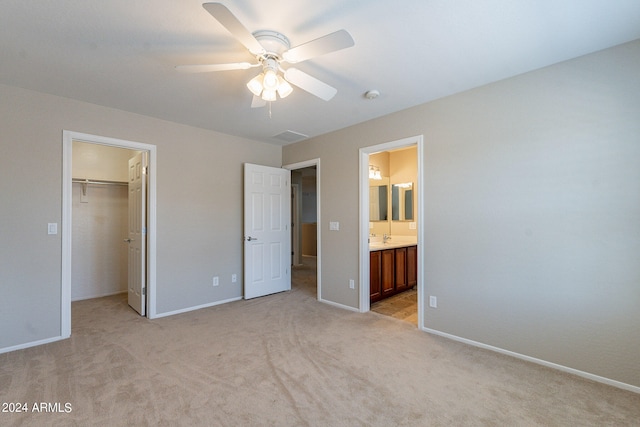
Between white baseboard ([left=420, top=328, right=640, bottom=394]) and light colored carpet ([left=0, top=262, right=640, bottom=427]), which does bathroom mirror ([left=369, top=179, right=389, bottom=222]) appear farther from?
white baseboard ([left=420, top=328, right=640, bottom=394])

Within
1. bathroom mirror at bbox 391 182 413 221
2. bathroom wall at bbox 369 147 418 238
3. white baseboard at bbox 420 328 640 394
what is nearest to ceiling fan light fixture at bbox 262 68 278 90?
white baseboard at bbox 420 328 640 394

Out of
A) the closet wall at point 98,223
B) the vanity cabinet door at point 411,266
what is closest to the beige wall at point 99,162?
the closet wall at point 98,223

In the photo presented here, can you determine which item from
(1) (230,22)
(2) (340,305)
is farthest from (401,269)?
(1) (230,22)

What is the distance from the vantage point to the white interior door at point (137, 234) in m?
3.50

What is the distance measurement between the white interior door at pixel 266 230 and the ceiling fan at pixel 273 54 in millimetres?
2085

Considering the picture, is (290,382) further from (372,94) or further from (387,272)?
(372,94)

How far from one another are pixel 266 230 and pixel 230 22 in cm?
326

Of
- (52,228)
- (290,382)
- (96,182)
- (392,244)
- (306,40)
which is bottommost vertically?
(290,382)

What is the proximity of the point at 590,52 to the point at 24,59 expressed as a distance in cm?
430

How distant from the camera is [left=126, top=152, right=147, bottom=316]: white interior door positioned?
3.50 metres

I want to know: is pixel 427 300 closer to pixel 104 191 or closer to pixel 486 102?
pixel 486 102

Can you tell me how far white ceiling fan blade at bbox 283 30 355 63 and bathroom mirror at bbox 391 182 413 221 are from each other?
3.91 metres

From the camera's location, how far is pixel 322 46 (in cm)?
161

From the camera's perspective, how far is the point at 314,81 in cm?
201
